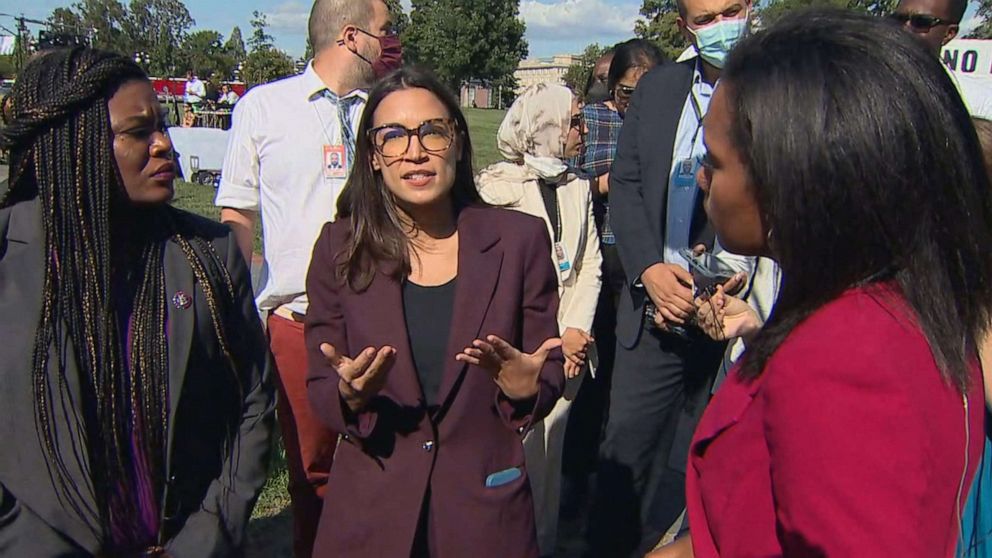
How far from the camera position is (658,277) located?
2875mm

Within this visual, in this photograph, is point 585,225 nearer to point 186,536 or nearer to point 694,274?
point 694,274

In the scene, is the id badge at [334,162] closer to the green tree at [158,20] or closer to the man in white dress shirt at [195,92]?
the man in white dress shirt at [195,92]

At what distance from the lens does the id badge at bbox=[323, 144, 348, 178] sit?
3.11 metres

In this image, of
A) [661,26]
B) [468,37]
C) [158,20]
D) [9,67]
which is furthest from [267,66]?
[158,20]

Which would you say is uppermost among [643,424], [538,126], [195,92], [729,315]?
[195,92]

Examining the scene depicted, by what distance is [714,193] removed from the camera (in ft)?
4.11

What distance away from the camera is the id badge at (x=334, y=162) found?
3109 mm

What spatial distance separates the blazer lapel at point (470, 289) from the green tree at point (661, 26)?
43500mm

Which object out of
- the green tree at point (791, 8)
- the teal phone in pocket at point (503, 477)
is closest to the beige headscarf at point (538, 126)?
the green tree at point (791, 8)

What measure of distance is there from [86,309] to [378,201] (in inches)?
35.5

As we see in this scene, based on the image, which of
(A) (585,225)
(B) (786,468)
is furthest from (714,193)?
(A) (585,225)

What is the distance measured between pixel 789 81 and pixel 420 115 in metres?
1.41

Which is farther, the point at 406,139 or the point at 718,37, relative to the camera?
the point at 718,37

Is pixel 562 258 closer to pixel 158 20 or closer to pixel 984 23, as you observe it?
pixel 984 23
